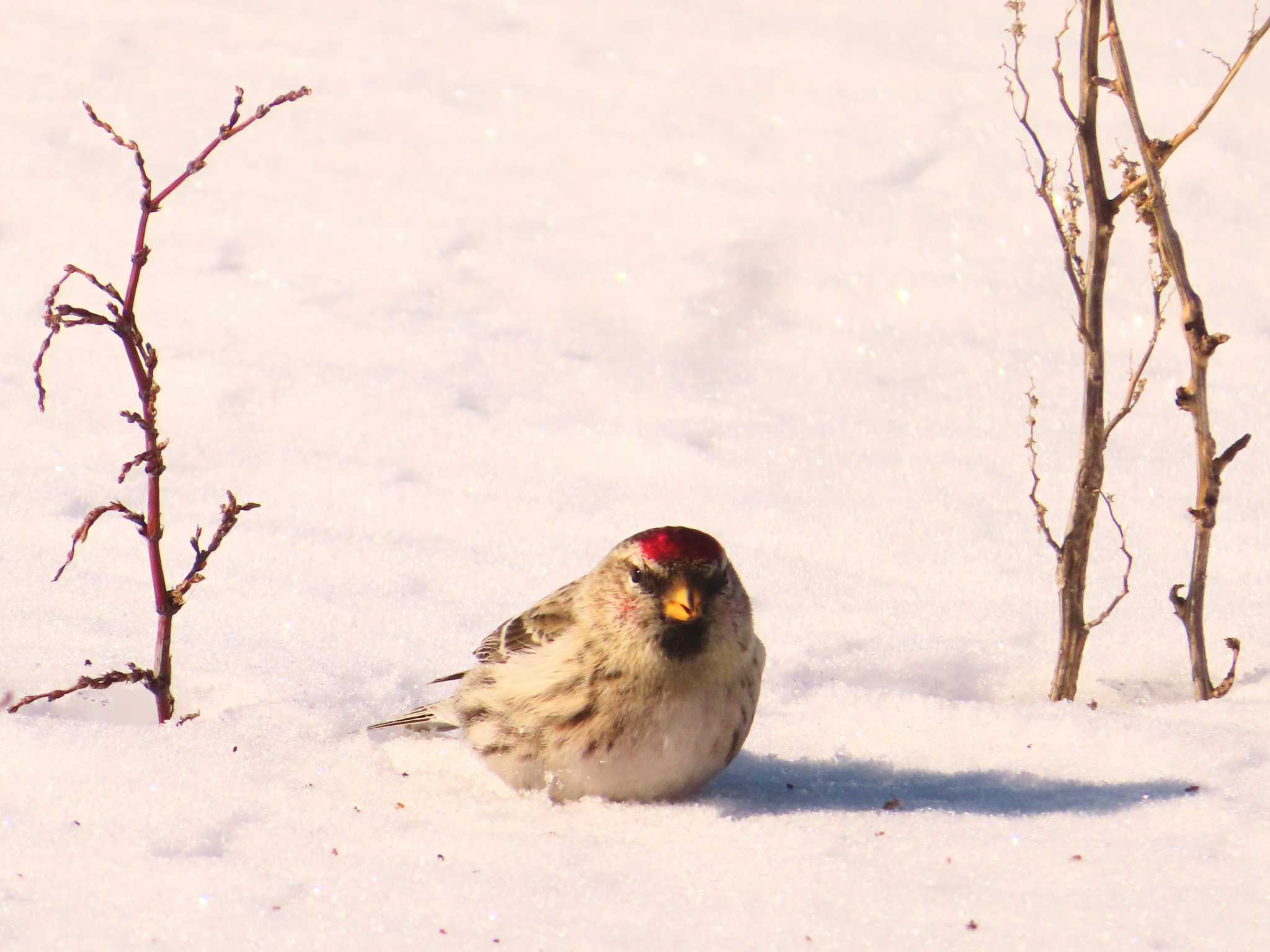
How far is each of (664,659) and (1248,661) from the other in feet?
6.49

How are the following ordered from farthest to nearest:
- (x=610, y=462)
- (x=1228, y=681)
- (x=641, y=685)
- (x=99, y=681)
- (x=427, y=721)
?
(x=610, y=462) < (x=1228, y=681) < (x=427, y=721) < (x=99, y=681) < (x=641, y=685)

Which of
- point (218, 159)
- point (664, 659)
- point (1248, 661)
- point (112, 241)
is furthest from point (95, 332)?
point (1248, 661)

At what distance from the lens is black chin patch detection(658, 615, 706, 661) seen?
335 centimetres

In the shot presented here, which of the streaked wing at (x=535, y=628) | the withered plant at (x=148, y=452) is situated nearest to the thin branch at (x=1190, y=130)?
the streaked wing at (x=535, y=628)

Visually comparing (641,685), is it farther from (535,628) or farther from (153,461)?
(153,461)

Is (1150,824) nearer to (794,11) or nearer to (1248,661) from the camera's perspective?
(1248,661)

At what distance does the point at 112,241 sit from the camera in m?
6.92

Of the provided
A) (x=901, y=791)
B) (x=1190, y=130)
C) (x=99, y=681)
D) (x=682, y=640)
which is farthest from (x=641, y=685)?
(x=1190, y=130)

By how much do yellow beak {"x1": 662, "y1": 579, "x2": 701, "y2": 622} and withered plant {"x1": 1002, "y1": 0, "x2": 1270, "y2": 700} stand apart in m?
0.94

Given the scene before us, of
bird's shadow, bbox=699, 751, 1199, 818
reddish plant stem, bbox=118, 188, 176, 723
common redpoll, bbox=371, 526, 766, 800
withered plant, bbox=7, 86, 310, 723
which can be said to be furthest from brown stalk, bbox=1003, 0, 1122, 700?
reddish plant stem, bbox=118, 188, 176, 723

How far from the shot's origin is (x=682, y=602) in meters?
3.33

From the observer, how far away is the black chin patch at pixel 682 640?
3.35m

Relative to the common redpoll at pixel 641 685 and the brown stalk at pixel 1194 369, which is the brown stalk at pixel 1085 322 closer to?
the brown stalk at pixel 1194 369

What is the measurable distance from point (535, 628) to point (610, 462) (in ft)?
7.24
